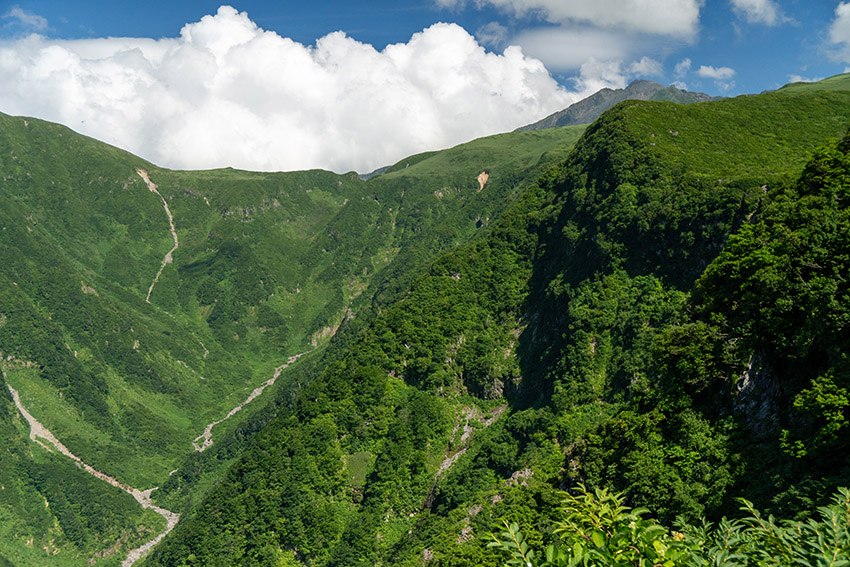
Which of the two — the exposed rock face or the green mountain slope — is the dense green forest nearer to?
the exposed rock face

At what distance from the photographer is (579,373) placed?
115062mm

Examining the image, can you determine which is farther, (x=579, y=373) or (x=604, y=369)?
(x=579, y=373)

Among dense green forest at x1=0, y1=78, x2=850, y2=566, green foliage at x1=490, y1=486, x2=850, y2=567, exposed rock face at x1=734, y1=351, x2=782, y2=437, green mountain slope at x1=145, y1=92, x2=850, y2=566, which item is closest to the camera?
green foliage at x1=490, y1=486, x2=850, y2=567

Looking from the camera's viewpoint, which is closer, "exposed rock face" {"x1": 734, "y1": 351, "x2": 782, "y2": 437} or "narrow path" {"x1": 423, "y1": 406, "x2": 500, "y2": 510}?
"exposed rock face" {"x1": 734, "y1": 351, "x2": 782, "y2": 437}

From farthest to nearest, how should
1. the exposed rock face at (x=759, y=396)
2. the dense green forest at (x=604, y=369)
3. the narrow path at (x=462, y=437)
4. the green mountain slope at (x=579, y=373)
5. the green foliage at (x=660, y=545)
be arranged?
the narrow path at (x=462, y=437) → the green mountain slope at (x=579, y=373) → the exposed rock face at (x=759, y=396) → the dense green forest at (x=604, y=369) → the green foliage at (x=660, y=545)

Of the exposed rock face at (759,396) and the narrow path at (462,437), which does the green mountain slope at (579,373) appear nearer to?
the exposed rock face at (759,396)

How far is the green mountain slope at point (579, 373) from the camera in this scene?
2047 inches

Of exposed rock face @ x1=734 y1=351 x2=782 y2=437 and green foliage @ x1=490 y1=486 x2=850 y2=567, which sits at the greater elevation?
green foliage @ x1=490 y1=486 x2=850 y2=567

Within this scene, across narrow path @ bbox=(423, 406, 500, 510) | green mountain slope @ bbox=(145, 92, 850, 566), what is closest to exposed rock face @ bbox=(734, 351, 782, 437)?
green mountain slope @ bbox=(145, 92, 850, 566)

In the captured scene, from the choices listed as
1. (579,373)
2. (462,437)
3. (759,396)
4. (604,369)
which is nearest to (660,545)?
(759,396)

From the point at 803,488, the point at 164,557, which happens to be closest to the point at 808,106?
the point at 803,488

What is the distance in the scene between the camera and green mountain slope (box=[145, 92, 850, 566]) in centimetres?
5200

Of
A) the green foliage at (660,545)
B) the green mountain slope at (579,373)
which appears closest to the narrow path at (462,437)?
the green mountain slope at (579,373)

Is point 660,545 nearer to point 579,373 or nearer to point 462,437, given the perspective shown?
point 579,373
